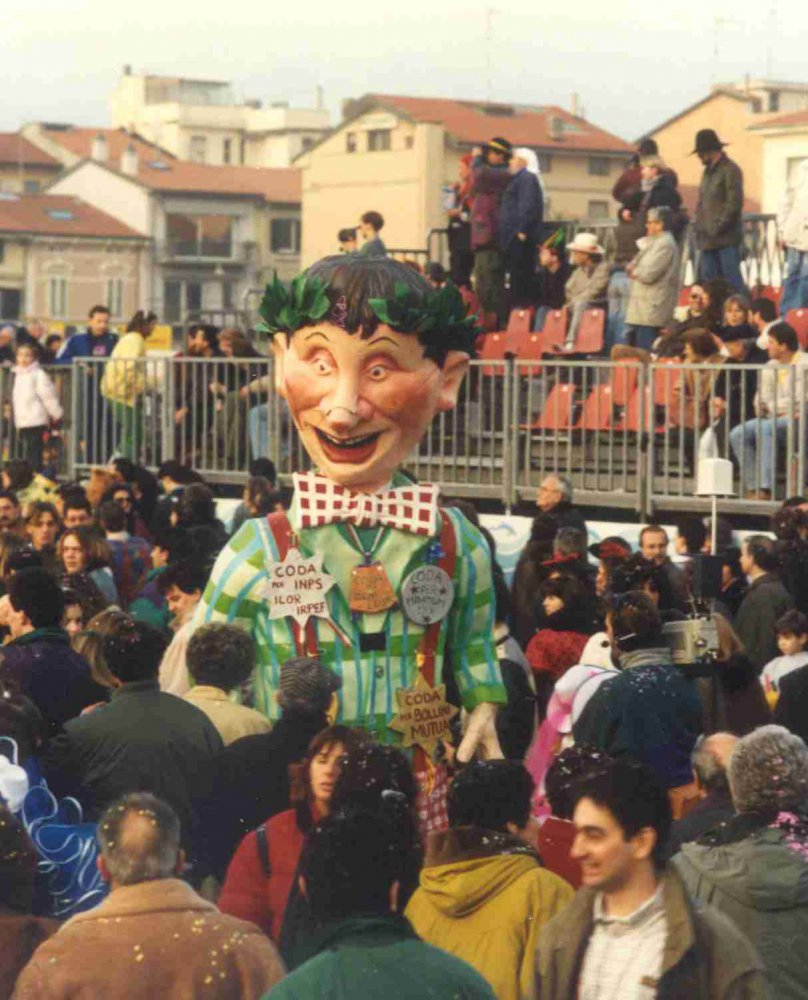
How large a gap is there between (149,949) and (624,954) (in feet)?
3.36

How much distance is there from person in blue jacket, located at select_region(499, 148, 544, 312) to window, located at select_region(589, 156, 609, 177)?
253ft

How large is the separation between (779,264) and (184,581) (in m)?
13.9

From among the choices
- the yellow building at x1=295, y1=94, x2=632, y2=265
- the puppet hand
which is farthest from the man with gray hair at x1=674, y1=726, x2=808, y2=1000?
the yellow building at x1=295, y1=94, x2=632, y2=265

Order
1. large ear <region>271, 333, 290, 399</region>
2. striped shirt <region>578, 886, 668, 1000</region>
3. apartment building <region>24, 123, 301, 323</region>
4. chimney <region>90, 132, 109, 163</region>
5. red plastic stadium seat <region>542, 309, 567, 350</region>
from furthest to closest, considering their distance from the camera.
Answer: chimney <region>90, 132, 109, 163</region>
apartment building <region>24, 123, 301, 323</region>
red plastic stadium seat <region>542, 309, 567, 350</region>
large ear <region>271, 333, 290, 399</region>
striped shirt <region>578, 886, 668, 1000</region>

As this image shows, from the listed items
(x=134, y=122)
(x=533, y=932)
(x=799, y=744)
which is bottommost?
(x=533, y=932)

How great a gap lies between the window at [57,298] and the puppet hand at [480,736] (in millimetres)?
95536

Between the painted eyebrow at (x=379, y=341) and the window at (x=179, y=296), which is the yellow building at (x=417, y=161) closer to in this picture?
the window at (x=179, y=296)

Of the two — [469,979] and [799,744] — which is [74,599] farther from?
[469,979]

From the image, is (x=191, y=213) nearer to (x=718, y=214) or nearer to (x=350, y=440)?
(x=718, y=214)

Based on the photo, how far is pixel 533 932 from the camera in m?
6.45

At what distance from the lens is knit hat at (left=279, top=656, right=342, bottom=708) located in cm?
783

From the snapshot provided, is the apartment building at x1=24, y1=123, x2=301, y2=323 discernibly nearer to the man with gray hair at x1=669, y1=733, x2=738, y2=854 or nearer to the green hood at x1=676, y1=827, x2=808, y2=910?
the man with gray hair at x1=669, y1=733, x2=738, y2=854

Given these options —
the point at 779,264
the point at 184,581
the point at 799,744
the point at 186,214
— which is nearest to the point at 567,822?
the point at 799,744

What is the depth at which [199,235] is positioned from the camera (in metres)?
106
